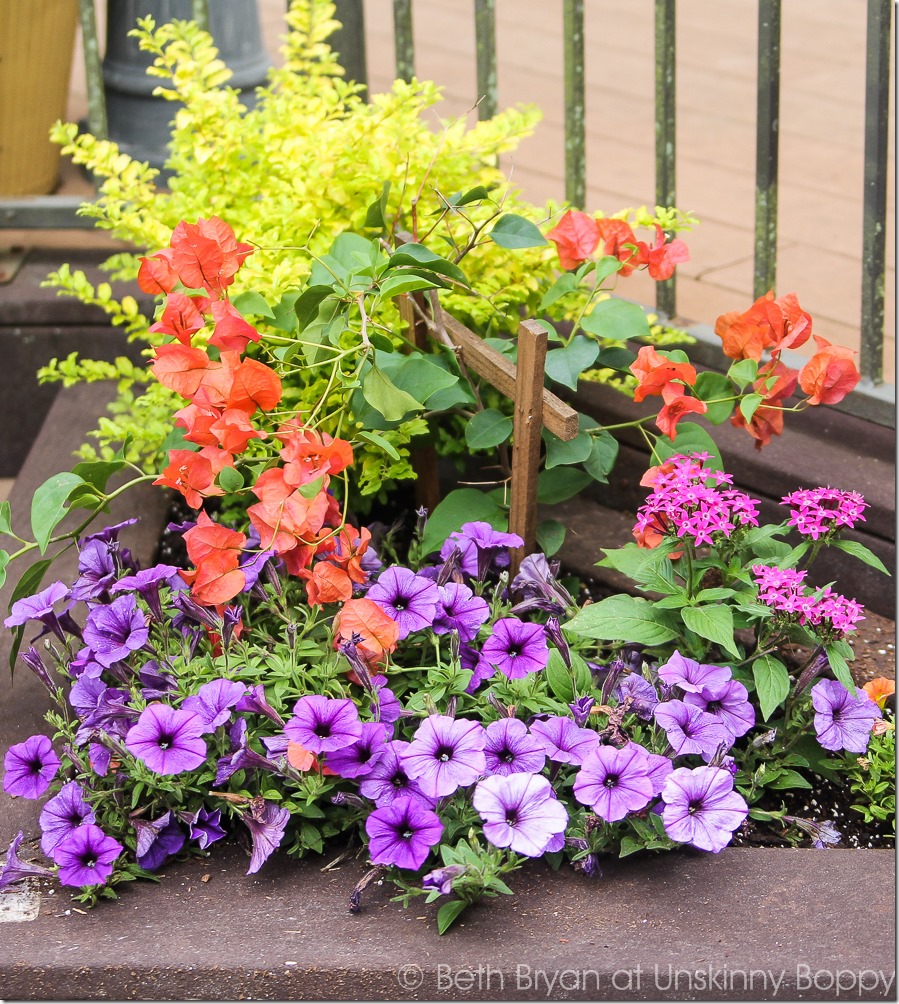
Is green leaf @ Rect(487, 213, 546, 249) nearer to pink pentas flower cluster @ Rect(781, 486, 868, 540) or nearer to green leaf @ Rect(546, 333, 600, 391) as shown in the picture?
green leaf @ Rect(546, 333, 600, 391)

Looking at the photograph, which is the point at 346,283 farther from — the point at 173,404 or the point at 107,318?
the point at 107,318

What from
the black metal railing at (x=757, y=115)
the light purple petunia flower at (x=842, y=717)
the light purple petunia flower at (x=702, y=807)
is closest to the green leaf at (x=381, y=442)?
the light purple petunia flower at (x=702, y=807)

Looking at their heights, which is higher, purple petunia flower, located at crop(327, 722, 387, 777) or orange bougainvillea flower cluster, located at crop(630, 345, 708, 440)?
orange bougainvillea flower cluster, located at crop(630, 345, 708, 440)

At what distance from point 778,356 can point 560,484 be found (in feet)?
1.27

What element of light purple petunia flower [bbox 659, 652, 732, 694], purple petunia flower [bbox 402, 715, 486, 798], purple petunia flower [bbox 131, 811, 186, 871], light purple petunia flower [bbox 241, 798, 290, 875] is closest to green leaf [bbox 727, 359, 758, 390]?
light purple petunia flower [bbox 659, 652, 732, 694]

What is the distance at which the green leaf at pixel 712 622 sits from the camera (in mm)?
1534

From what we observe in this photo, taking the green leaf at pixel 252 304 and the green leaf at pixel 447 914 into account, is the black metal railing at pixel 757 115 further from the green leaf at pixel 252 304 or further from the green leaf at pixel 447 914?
the green leaf at pixel 447 914

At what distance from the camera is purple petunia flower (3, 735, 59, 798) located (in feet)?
5.06

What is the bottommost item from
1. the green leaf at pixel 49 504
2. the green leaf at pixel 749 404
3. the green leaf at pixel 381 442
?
the green leaf at pixel 49 504

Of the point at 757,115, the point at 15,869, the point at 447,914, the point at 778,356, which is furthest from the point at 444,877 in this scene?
the point at 757,115

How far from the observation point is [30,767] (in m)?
1.56

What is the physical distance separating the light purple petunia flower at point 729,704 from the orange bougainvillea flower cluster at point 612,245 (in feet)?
2.03

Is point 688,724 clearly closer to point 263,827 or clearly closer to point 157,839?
point 263,827

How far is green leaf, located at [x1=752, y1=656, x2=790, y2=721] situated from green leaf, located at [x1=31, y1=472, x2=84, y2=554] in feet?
2.99
